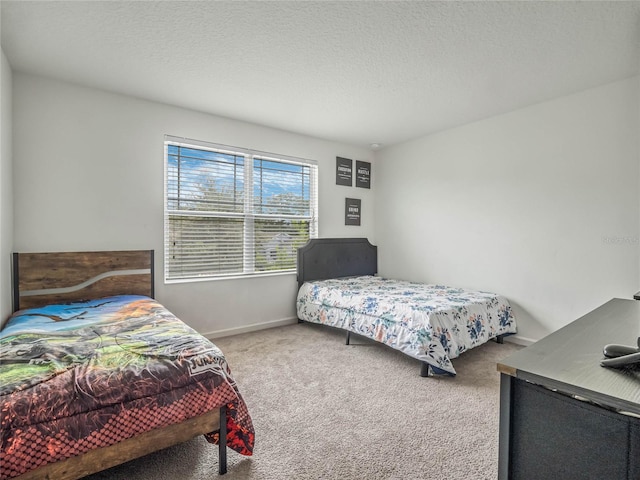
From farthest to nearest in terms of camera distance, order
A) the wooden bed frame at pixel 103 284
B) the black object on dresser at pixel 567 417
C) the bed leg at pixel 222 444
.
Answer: the bed leg at pixel 222 444, the wooden bed frame at pixel 103 284, the black object on dresser at pixel 567 417

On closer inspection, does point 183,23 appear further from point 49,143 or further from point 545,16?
point 545,16

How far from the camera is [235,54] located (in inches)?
90.3

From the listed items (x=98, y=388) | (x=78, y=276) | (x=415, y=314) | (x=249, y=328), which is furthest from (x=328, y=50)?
(x=249, y=328)

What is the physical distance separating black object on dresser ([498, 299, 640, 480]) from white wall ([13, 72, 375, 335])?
3.04m

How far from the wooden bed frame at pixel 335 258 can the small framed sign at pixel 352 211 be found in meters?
0.27

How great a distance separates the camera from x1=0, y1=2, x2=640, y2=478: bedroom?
262 cm

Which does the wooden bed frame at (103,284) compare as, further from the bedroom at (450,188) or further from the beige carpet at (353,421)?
the beige carpet at (353,421)

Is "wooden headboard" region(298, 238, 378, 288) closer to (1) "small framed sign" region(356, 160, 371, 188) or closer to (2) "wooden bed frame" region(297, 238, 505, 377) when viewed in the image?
(2) "wooden bed frame" region(297, 238, 505, 377)

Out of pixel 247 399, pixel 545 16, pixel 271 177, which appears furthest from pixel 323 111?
pixel 247 399

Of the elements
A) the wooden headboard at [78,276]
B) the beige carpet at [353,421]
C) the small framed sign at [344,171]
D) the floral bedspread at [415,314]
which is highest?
the small framed sign at [344,171]

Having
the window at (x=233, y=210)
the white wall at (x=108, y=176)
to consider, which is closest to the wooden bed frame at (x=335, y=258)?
the window at (x=233, y=210)

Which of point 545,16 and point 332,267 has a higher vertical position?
point 545,16

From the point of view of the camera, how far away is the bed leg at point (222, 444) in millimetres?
1539

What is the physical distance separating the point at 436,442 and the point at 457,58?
255cm
